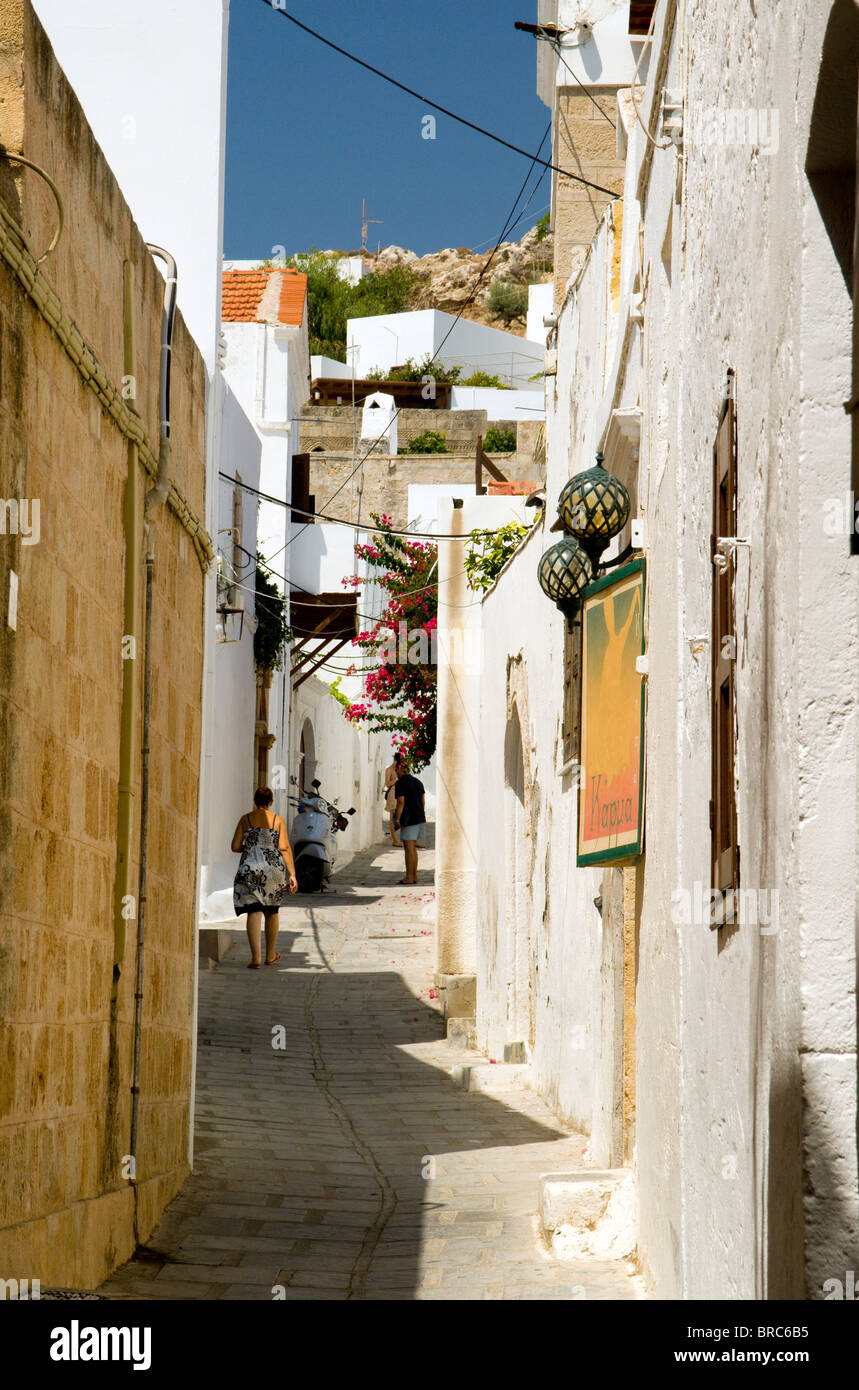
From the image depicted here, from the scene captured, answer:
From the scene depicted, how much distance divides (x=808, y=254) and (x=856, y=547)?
2.65 ft

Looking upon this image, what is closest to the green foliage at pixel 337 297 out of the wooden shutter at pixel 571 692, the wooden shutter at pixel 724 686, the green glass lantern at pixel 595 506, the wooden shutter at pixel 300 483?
the wooden shutter at pixel 300 483

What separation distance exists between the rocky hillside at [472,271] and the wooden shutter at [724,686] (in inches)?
2443

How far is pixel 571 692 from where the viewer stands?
8.84 m

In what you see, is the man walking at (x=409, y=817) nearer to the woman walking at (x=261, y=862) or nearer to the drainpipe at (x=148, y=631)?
the woman walking at (x=261, y=862)

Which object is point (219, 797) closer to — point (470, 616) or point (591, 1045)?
point (470, 616)

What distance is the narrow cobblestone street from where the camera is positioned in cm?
596

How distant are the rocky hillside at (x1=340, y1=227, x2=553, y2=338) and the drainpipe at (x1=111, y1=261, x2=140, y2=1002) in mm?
59809

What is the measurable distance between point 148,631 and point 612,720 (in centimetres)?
200

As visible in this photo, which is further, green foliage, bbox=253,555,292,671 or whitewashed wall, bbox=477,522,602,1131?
green foliage, bbox=253,555,292,671

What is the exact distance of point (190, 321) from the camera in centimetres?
861

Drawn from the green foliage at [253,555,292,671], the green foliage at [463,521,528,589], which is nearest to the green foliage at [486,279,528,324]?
the green foliage at [253,555,292,671]

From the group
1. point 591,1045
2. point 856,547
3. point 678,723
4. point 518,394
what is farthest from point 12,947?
point 518,394

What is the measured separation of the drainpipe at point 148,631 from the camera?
631 centimetres

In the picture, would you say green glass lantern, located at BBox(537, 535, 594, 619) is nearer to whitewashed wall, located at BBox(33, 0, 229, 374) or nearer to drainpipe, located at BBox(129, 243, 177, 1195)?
drainpipe, located at BBox(129, 243, 177, 1195)
